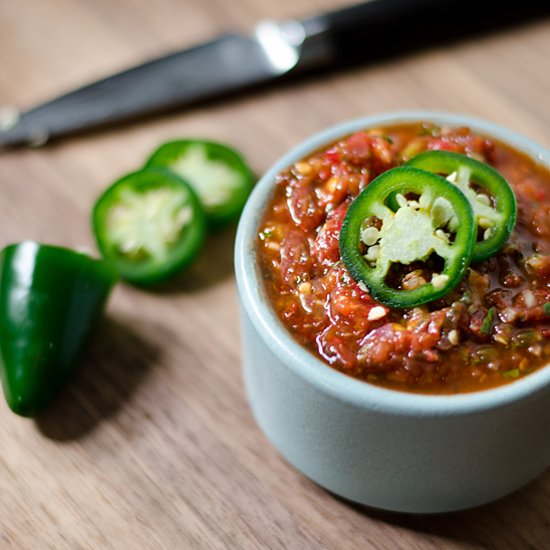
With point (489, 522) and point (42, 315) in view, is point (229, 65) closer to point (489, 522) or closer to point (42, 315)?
point (42, 315)

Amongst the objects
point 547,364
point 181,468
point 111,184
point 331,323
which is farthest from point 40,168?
point 547,364

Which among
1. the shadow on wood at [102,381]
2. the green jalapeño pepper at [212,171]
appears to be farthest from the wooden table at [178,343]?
the green jalapeño pepper at [212,171]

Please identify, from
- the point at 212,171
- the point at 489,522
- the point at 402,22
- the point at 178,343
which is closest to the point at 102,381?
the point at 178,343

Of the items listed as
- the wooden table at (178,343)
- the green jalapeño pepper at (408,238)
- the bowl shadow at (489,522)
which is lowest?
the bowl shadow at (489,522)

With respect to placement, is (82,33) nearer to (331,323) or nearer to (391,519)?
(331,323)

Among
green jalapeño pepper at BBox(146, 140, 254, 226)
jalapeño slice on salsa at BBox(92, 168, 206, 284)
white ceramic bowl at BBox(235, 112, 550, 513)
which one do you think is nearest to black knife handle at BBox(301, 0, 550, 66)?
green jalapeño pepper at BBox(146, 140, 254, 226)

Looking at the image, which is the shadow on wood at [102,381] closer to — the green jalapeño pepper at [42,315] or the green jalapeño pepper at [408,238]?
the green jalapeño pepper at [42,315]
